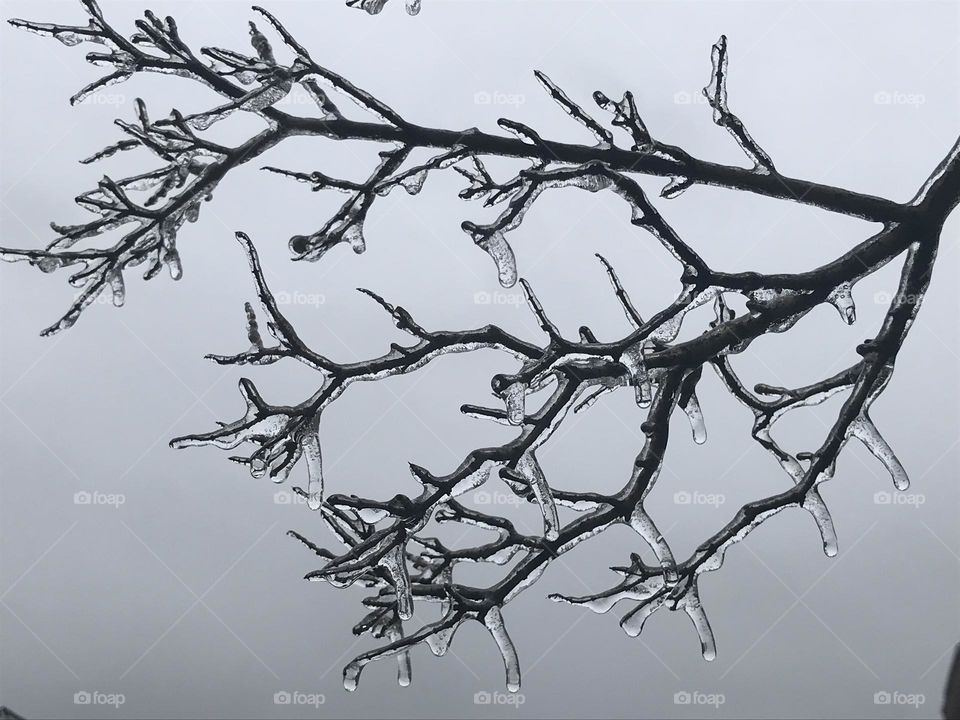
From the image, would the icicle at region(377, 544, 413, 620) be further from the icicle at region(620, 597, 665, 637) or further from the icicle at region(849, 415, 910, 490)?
the icicle at region(849, 415, 910, 490)

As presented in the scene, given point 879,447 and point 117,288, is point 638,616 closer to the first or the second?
point 879,447

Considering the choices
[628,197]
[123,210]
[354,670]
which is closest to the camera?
[628,197]

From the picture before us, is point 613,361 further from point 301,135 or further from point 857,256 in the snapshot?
point 301,135

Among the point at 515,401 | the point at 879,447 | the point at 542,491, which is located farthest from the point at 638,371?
the point at 879,447

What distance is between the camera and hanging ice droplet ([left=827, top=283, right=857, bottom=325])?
3621 mm

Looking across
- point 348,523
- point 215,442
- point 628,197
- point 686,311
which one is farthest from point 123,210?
point 686,311

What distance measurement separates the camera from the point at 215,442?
3.73 meters

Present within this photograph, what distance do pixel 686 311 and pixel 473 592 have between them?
157 centimetres

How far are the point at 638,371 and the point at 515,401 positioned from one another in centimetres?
53

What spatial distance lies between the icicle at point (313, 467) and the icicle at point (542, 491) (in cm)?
86

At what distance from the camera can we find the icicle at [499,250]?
336 cm

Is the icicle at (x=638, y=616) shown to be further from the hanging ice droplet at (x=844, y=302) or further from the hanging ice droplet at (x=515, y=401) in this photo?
the hanging ice droplet at (x=844, y=302)

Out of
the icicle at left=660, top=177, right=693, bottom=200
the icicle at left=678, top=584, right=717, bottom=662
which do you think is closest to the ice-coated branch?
the icicle at left=660, top=177, right=693, bottom=200

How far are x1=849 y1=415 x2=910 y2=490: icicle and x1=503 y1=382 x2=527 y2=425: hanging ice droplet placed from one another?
1460 mm
